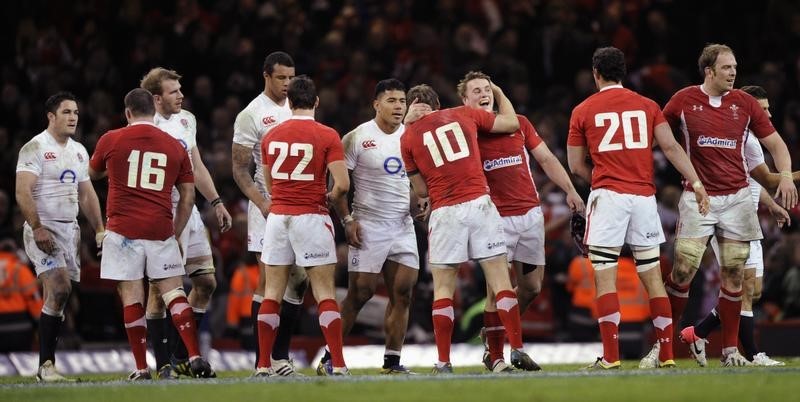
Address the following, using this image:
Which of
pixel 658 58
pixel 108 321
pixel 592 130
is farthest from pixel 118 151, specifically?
pixel 658 58

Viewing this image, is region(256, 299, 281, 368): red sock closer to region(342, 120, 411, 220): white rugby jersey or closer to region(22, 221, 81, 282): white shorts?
region(342, 120, 411, 220): white rugby jersey

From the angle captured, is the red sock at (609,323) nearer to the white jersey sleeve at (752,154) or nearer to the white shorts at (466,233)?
the white shorts at (466,233)

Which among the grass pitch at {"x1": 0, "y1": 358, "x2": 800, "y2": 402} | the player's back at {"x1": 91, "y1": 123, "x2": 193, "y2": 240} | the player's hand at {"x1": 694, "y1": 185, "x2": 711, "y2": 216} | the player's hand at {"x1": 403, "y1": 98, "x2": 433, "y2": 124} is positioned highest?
the player's hand at {"x1": 403, "y1": 98, "x2": 433, "y2": 124}

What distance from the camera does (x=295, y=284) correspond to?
13.2m

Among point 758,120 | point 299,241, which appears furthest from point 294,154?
point 758,120

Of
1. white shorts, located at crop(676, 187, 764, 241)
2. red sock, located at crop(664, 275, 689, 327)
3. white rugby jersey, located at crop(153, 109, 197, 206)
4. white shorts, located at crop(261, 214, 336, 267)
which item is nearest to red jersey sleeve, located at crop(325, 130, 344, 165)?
white shorts, located at crop(261, 214, 336, 267)

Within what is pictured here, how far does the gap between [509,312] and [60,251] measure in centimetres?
455

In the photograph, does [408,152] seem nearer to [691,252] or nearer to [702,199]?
[702,199]

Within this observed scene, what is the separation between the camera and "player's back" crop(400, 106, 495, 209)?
12.2m

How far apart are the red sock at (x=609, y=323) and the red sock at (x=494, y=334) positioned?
129 centimetres

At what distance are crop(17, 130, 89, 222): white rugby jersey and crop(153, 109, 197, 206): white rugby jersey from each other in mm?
956

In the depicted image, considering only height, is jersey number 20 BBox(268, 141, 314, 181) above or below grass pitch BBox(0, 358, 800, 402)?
above

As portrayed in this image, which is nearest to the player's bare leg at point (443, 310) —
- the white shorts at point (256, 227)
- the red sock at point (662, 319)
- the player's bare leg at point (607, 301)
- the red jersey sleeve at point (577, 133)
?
the player's bare leg at point (607, 301)

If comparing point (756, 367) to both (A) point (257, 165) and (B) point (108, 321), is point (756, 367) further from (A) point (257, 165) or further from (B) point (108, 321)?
(B) point (108, 321)
